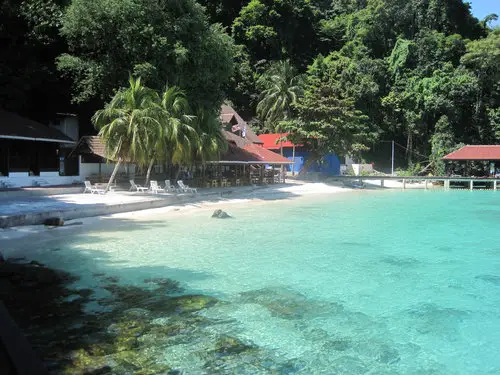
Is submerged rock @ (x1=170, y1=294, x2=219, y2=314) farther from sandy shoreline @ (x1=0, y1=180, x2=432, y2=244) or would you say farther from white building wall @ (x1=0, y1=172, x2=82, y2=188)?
white building wall @ (x1=0, y1=172, x2=82, y2=188)

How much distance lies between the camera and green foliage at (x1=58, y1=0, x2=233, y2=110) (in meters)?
20.7

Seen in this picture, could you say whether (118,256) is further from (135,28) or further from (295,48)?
(295,48)

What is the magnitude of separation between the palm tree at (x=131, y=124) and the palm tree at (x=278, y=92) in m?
24.3

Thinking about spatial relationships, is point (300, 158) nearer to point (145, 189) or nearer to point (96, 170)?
point (96, 170)

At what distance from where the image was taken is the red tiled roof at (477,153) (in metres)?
35.0

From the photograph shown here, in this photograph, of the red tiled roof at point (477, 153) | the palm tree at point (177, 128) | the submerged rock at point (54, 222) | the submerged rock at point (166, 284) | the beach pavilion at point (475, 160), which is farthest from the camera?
the beach pavilion at point (475, 160)

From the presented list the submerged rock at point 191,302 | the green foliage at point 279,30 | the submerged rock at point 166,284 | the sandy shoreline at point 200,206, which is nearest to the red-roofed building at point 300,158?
the sandy shoreline at point 200,206

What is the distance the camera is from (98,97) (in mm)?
23000

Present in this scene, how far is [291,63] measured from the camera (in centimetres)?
5175

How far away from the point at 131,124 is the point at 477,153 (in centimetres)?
2910

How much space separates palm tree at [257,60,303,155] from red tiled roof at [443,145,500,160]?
49.3 ft

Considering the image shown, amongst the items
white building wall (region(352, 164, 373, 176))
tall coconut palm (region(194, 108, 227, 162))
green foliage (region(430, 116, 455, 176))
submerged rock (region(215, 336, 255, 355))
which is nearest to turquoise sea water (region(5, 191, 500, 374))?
submerged rock (region(215, 336, 255, 355))

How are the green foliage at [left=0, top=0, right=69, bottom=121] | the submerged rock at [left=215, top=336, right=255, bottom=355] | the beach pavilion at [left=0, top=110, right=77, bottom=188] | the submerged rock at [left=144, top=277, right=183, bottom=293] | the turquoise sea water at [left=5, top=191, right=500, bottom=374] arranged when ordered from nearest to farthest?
the submerged rock at [left=215, top=336, right=255, bottom=355] < the turquoise sea water at [left=5, top=191, right=500, bottom=374] < the submerged rock at [left=144, top=277, right=183, bottom=293] < the beach pavilion at [left=0, top=110, right=77, bottom=188] < the green foliage at [left=0, top=0, right=69, bottom=121]

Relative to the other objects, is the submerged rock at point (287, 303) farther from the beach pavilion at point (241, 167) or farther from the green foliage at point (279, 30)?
the green foliage at point (279, 30)
